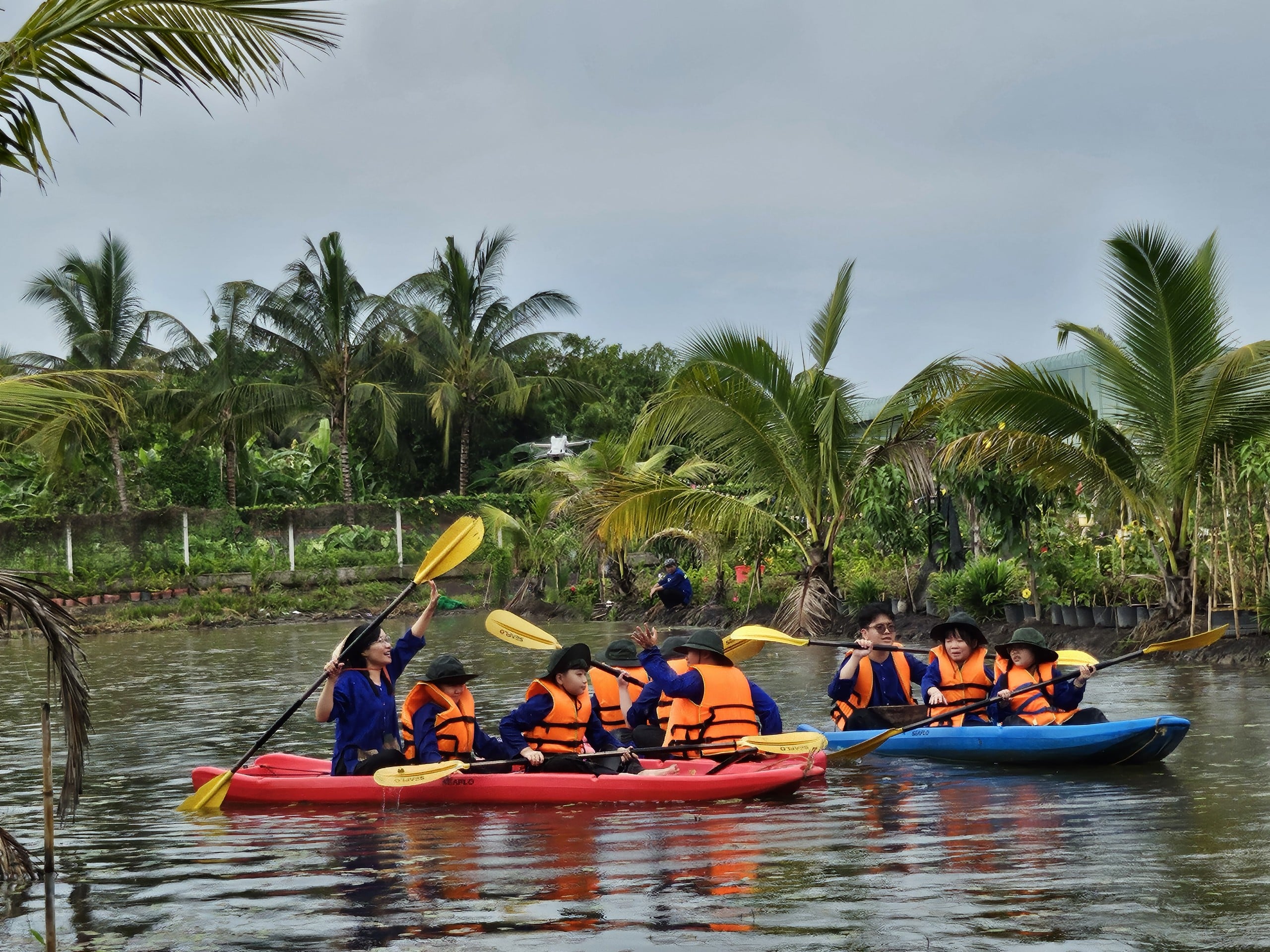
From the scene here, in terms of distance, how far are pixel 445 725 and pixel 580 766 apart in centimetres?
89

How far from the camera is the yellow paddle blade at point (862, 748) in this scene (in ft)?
30.0

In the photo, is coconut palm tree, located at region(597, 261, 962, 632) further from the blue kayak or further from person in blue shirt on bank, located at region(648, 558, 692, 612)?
the blue kayak

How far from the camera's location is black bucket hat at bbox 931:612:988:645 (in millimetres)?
9469

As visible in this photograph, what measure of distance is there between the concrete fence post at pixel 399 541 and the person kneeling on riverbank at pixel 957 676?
22418mm

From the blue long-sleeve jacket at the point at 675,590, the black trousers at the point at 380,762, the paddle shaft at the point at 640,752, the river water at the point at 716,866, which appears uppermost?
the blue long-sleeve jacket at the point at 675,590

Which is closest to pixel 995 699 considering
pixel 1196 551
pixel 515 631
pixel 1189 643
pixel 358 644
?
pixel 1189 643

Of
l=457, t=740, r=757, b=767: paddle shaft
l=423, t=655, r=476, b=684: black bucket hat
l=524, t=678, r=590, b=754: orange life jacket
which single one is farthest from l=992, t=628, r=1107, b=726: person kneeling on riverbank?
l=423, t=655, r=476, b=684: black bucket hat

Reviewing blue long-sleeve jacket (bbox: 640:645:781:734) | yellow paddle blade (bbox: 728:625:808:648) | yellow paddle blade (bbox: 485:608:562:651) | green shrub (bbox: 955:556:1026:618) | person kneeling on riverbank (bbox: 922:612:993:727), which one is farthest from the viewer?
green shrub (bbox: 955:556:1026:618)

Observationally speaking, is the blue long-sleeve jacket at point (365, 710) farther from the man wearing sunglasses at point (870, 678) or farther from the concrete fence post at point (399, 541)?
the concrete fence post at point (399, 541)

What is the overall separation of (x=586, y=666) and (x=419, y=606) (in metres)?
21.3

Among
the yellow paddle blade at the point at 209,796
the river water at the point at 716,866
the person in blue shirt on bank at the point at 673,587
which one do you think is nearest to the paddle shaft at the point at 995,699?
the river water at the point at 716,866

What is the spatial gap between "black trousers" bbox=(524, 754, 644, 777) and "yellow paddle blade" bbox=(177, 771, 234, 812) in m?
1.88

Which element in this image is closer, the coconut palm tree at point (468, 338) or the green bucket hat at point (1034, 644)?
the green bucket hat at point (1034, 644)

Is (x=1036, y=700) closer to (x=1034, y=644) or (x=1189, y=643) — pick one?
(x=1034, y=644)
